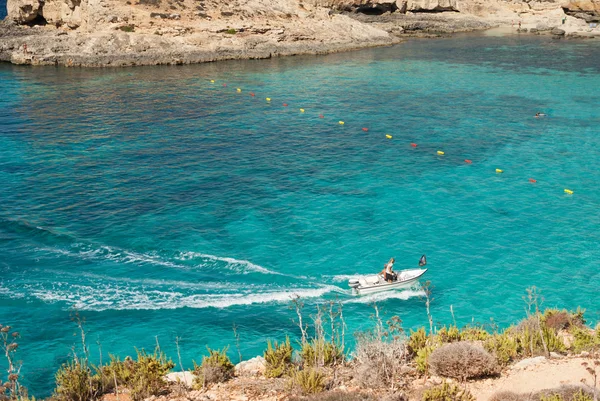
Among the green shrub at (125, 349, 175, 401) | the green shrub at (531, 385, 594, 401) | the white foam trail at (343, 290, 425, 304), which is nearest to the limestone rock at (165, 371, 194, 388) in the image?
the green shrub at (125, 349, 175, 401)

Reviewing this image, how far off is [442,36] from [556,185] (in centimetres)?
7156

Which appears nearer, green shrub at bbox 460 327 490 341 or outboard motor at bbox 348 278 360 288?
green shrub at bbox 460 327 490 341

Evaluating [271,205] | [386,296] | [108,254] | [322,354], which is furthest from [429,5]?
[322,354]

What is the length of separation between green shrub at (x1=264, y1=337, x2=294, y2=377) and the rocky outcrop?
111 meters

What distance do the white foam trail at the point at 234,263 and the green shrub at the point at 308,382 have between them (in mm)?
12501

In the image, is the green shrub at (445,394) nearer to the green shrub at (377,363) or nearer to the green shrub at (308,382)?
the green shrub at (377,363)

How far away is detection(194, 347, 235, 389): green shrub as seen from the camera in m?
16.5

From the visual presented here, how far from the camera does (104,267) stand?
28266 millimetres

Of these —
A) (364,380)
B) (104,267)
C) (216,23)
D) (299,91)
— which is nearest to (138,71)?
(216,23)

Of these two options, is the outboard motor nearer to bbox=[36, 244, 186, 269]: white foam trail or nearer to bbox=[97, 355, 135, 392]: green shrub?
bbox=[36, 244, 186, 269]: white foam trail

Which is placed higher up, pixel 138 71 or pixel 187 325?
pixel 138 71

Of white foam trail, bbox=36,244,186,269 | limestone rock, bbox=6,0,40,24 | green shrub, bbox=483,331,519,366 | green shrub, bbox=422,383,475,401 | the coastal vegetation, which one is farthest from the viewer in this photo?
limestone rock, bbox=6,0,40,24

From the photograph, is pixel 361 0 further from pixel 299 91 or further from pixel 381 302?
pixel 381 302

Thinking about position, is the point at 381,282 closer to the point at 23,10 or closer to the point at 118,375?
the point at 118,375
